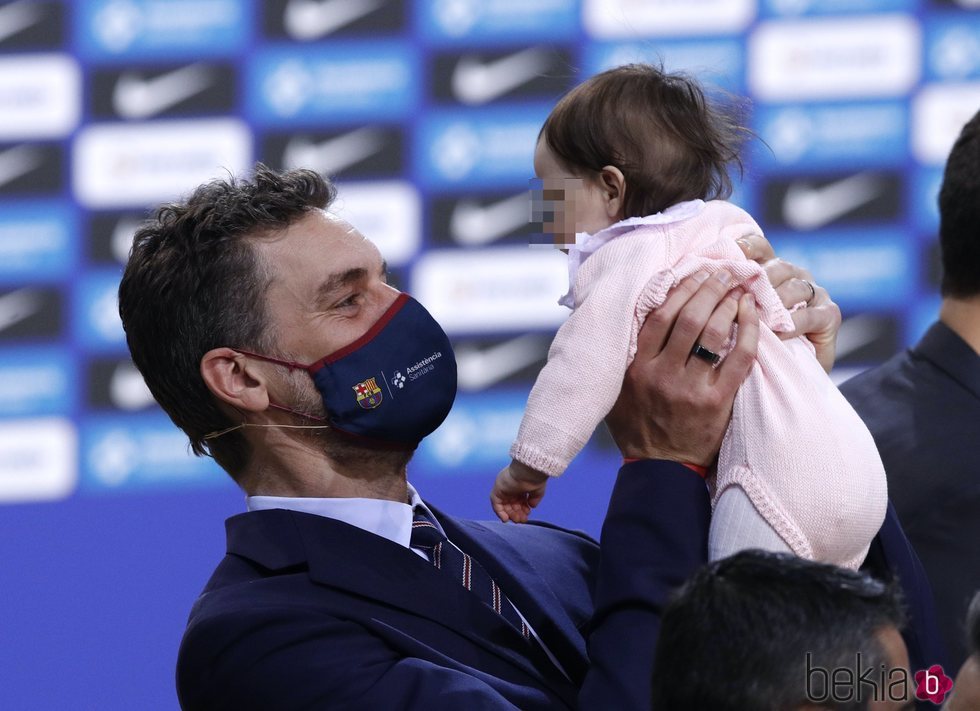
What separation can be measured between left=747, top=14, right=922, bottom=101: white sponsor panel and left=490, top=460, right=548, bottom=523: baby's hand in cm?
184

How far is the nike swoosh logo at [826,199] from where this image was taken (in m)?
3.23

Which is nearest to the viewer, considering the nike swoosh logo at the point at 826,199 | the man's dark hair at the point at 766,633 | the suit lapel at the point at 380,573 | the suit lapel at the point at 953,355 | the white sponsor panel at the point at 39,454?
the man's dark hair at the point at 766,633

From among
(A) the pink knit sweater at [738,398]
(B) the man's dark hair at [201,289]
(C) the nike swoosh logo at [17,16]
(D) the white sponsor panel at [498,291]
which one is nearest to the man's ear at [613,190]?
(A) the pink knit sweater at [738,398]

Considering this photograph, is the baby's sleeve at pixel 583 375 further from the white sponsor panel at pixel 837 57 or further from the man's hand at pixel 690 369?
the white sponsor panel at pixel 837 57

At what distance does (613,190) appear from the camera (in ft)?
5.74

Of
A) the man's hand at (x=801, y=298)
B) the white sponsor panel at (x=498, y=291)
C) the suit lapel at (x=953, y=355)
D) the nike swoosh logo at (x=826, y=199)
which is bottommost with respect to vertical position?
the white sponsor panel at (x=498, y=291)

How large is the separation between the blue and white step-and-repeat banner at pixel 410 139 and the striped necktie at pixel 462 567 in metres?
1.41

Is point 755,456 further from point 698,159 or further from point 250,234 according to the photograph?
point 250,234

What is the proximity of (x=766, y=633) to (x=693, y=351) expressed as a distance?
0.60 metres

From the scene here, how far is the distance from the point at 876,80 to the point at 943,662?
1.93 meters

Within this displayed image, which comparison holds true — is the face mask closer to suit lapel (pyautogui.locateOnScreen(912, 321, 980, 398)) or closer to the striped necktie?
the striped necktie

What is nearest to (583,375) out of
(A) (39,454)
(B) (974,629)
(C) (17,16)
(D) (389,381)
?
(D) (389,381)

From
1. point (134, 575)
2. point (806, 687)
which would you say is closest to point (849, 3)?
point (134, 575)

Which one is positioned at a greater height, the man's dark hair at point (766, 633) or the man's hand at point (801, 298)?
the man's dark hair at point (766, 633)
